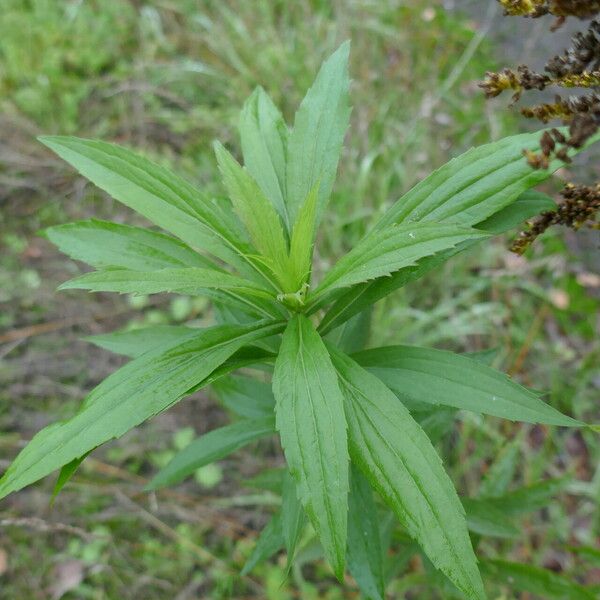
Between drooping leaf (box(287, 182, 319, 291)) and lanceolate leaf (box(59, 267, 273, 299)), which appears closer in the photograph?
lanceolate leaf (box(59, 267, 273, 299))

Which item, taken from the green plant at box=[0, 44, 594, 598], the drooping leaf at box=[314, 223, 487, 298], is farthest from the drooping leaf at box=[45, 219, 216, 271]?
the drooping leaf at box=[314, 223, 487, 298]

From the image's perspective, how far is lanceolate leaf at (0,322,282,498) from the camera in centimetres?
99

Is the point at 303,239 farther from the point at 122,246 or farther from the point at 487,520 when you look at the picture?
the point at 487,520

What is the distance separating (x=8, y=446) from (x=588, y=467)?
2477mm

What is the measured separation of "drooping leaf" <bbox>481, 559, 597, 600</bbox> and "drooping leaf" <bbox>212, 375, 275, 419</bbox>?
0.80m

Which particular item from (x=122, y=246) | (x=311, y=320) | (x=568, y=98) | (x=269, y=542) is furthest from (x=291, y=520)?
(x=568, y=98)

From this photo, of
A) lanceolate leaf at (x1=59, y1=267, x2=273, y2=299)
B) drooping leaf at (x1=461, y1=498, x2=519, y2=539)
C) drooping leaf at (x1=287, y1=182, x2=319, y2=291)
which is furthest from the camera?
drooping leaf at (x1=461, y1=498, x2=519, y2=539)

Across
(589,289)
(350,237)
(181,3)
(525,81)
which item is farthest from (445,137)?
(525,81)

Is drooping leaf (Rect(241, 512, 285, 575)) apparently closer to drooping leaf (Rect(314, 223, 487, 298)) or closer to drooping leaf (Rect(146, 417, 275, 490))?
drooping leaf (Rect(146, 417, 275, 490))

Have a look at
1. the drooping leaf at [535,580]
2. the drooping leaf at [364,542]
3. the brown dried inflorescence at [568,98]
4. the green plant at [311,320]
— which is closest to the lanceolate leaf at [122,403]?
the green plant at [311,320]

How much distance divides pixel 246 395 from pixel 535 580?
0.94m

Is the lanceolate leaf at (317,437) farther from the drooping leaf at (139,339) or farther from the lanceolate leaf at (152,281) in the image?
the drooping leaf at (139,339)

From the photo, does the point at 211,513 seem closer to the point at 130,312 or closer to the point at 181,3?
the point at 130,312

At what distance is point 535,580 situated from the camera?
65.9 inches
